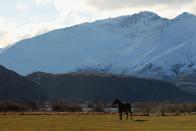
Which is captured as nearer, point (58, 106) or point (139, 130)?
point (139, 130)

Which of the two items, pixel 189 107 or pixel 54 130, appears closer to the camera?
pixel 54 130

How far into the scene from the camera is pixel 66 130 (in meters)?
48.1

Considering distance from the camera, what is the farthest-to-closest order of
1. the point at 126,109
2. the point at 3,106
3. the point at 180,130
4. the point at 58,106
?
1. the point at 58,106
2. the point at 3,106
3. the point at 126,109
4. the point at 180,130

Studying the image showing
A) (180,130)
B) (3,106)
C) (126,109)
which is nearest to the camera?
(180,130)

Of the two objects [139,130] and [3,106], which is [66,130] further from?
[3,106]

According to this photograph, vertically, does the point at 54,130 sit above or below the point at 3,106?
below

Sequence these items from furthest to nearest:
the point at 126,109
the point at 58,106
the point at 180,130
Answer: the point at 58,106 → the point at 126,109 → the point at 180,130

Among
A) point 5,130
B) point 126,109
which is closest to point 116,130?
point 5,130

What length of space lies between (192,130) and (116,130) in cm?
611

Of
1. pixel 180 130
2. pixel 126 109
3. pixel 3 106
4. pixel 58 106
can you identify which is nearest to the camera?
pixel 180 130

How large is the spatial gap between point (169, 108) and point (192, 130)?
93275mm

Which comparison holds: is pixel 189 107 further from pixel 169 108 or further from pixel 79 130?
pixel 79 130

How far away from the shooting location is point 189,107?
140 meters

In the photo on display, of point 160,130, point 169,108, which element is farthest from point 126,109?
point 169,108
